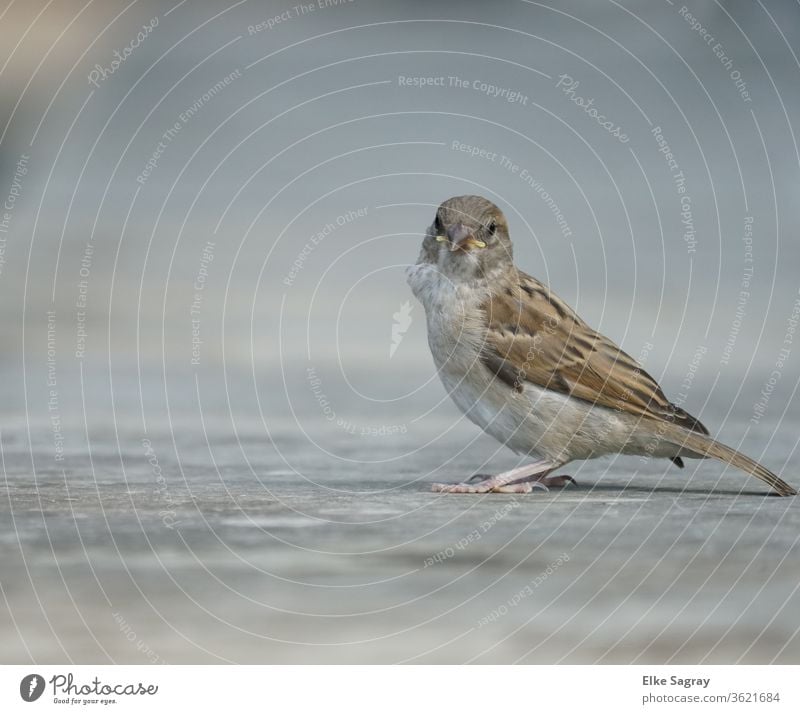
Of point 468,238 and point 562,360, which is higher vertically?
point 468,238

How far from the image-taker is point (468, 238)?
5484 millimetres

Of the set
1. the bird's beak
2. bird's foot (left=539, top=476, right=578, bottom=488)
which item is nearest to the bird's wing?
the bird's beak

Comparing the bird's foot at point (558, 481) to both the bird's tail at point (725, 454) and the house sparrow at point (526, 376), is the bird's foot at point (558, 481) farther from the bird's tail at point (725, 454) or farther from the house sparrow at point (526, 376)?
the bird's tail at point (725, 454)

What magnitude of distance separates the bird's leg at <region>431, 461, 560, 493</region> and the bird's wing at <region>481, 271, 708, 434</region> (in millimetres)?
342

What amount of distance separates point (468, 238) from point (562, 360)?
67cm

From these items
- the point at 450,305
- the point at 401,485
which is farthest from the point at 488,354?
the point at 401,485

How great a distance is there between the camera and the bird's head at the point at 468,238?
549 cm

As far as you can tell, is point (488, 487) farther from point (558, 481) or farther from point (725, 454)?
point (725, 454)

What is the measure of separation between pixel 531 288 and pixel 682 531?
4.78 ft
